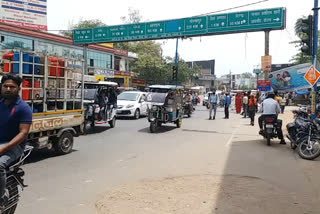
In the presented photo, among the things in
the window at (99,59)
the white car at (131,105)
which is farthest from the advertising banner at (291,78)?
the white car at (131,105)

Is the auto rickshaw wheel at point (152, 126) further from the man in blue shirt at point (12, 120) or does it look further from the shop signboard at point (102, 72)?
the shop signboard at point (102, 72)

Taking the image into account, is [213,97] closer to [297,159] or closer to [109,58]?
[297,159]

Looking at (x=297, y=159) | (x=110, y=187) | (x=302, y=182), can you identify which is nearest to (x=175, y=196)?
(x=110, y=187)

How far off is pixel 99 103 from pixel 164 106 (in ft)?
8.79

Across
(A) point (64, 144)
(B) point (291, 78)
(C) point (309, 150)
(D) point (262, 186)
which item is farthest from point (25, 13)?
(D) point (262, 186)

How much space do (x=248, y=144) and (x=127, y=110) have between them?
8190 mm

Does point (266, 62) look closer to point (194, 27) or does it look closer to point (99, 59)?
point (194, 27)

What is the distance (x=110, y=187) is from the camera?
199 inches

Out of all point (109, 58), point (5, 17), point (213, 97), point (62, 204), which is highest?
point (5, 17)

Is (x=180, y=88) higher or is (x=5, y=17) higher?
(x=5, y=17)

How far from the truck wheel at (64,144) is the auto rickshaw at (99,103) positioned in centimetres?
329

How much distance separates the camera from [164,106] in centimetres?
1266

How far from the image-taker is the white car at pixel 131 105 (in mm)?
16438

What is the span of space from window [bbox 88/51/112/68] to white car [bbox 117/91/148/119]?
17.9 metres
